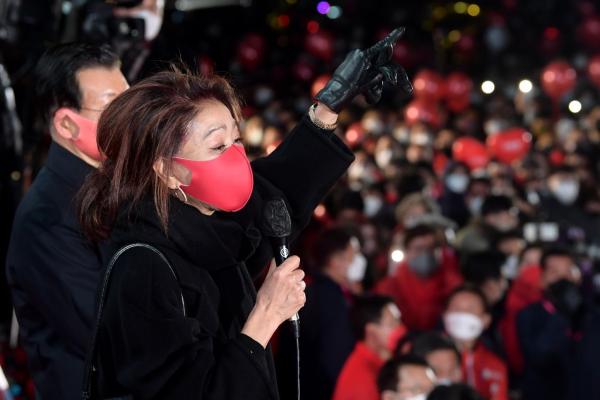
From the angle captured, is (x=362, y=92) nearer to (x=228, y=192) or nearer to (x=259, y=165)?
(x=259, y=165)

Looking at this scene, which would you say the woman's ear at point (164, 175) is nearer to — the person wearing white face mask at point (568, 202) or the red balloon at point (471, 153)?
the person wearing white face mask at point (568, 202)

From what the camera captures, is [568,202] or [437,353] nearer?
[437,353]

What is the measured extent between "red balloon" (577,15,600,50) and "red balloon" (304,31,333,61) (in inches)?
216

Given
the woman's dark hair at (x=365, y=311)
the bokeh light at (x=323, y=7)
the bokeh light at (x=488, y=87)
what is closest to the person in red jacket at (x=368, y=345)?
the woman's dark hair at (x=365, y=311)

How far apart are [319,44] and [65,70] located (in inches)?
696

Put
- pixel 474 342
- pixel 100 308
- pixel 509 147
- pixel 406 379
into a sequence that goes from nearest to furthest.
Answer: pixel 100 308, pixel 406 379, pixel 474 342, pixel 509 147

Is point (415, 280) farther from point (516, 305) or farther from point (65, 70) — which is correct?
point (65, 70)

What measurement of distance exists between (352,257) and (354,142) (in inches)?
451

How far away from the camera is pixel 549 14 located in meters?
24.7

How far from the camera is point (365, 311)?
5816 mm

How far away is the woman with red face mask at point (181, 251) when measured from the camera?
244 cm

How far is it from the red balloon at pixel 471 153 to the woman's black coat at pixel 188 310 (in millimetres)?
11883

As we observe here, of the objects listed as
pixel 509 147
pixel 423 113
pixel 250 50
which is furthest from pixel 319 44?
pixel 509 147

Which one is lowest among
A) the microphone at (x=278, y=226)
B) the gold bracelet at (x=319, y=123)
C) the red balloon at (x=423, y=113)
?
the red balloon at (x=423, y=113)
